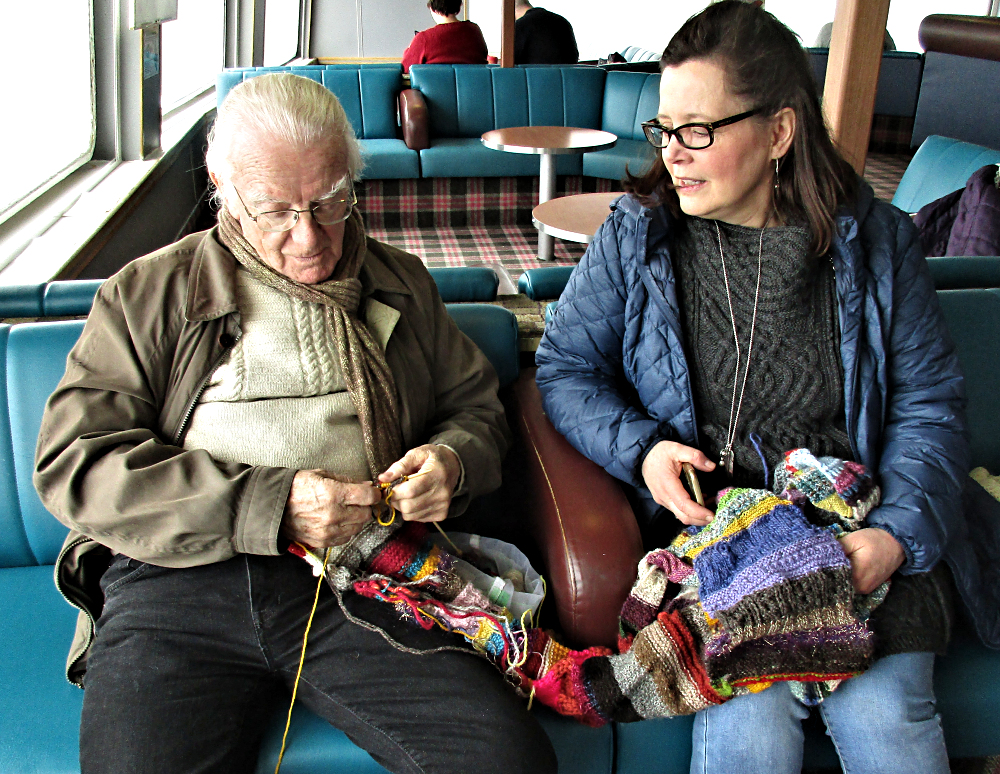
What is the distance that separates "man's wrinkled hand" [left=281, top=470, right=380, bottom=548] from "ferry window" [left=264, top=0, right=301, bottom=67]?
8697 millimetres

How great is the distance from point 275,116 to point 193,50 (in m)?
5.72

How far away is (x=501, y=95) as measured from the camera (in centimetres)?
561

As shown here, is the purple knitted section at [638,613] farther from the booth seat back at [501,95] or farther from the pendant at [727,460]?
the booth seat back at [501,95]

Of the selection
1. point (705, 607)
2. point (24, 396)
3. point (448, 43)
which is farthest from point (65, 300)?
point (448, 43)

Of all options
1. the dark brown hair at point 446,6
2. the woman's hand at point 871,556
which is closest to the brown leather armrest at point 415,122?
the dark brown hair at point 446,6

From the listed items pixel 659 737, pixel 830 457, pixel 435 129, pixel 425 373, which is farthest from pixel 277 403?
pixel 435 129

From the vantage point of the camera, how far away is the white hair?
1.27 m

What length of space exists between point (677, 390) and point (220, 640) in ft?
2.95

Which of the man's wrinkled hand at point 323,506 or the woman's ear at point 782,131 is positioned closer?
the man's wrinkled hand at point 323,506

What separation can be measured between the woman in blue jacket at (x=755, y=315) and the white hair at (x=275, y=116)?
58cm

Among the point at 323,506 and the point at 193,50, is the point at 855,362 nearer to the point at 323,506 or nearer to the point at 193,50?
the point at 323,506

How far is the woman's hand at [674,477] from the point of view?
138 centimetres

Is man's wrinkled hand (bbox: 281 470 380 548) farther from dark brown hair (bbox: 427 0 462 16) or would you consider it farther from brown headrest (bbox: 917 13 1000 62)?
dark brown hair (bbox: 427 0 462 16)

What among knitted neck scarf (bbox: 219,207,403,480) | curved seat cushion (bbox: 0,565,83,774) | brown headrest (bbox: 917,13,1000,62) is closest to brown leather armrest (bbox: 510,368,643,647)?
knitted neck scarf (bbox: 219,207,403,480)
